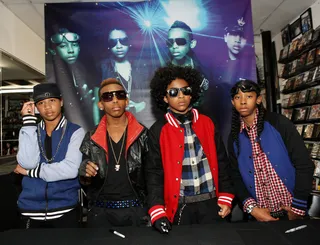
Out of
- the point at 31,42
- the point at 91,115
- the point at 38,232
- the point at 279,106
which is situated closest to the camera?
the point at 38,232

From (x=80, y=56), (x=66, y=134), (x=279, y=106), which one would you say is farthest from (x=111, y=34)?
(x=279, y=106)

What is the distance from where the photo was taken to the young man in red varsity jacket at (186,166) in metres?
1.60

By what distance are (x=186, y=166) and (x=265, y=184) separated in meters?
0.55

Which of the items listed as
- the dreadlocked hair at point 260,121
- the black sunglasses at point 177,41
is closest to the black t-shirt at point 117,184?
the dreadlocked hair at point 260,121

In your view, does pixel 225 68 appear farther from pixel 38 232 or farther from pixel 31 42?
pixel 31 42

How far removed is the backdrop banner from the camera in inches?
117

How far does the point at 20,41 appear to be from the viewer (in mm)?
4020

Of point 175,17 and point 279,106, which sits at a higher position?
point 175,17

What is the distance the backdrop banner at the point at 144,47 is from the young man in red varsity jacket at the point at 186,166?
1259 mm

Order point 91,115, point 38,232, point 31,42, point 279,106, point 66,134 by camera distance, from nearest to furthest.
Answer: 1. point 38,232
2. point 66,134
3. point 91,115
4. point 31,42
5. point 279,106

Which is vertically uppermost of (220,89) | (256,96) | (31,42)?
(31,42)

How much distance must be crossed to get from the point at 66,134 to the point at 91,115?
1128mm

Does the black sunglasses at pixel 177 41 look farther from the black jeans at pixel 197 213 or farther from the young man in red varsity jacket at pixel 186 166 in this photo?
the black jeans at pixel 197 213

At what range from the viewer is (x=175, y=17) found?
10.0 feet
